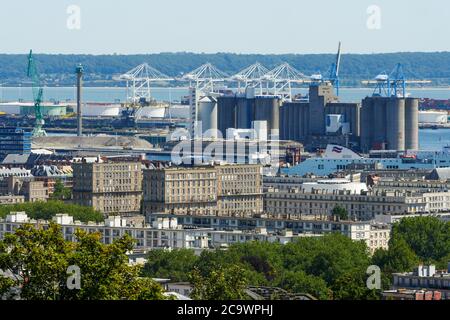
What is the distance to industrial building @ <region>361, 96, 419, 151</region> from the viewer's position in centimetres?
10838

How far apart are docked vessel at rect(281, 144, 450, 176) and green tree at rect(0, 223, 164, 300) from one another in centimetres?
6336

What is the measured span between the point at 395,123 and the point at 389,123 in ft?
0.97

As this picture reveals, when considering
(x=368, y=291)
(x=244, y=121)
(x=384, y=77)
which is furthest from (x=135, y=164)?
(x=384, y=77)

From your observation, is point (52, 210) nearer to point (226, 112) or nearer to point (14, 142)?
point (14, 142)

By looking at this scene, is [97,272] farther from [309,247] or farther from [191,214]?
[191,214]

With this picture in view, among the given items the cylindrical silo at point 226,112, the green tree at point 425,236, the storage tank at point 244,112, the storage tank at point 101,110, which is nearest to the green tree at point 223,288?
the green tree at point 425,236

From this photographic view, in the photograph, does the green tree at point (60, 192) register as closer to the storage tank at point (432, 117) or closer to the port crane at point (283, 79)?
the port crane at point (283, 79)

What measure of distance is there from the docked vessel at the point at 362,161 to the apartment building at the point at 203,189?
54.7 ft

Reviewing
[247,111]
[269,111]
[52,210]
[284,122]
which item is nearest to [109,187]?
[52,210]

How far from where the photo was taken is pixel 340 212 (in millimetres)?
61219

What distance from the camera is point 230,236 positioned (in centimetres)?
5116

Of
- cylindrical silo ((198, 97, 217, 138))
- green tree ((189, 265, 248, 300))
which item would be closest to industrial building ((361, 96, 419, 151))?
cylindrical silo ((198, 97, 217, 138))

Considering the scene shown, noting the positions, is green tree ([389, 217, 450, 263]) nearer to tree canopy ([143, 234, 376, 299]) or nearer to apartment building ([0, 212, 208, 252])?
tree canopy ([143, 234, 376, 299])

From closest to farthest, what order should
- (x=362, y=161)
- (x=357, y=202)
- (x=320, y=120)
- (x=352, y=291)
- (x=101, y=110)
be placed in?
1. (x=352, y=291)
2. (x=357, y=202)
3. (x=362, y=161)
4. (x=320, y=120)
5. (x=101, y=110)
